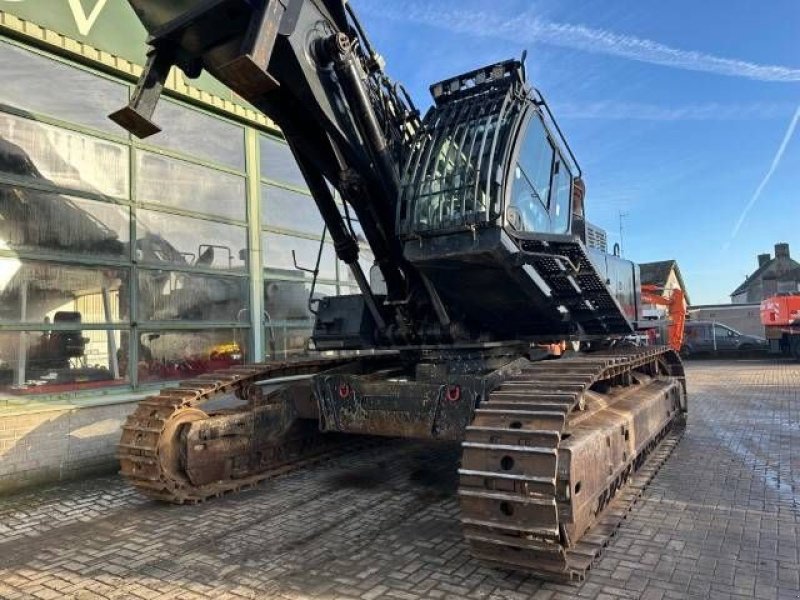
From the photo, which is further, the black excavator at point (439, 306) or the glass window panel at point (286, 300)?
the glass window panel at point (286, 300)

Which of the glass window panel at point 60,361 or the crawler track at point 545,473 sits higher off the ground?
the glass window panel at point 60,361

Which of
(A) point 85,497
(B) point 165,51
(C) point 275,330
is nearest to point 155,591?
(A) point 85,497

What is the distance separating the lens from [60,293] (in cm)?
638

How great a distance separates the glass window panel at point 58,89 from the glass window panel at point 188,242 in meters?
1.14

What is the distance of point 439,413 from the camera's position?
15.4 ft

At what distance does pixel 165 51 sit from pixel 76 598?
10.8 ft

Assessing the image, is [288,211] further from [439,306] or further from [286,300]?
[439,306]

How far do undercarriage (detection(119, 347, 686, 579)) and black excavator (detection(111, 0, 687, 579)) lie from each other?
16 mm

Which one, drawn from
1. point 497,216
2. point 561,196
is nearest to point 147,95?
point 497,216

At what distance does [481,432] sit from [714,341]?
2525cm

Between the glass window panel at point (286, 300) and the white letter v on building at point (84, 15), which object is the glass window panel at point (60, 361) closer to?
the glass window panel at point (286, 300)

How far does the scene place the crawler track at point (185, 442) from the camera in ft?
16.0

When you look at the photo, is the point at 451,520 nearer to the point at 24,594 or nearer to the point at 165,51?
the point at 24,594

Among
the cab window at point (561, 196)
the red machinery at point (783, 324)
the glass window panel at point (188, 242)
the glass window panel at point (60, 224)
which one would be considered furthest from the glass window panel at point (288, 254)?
the red machinery at point (783, 324)
